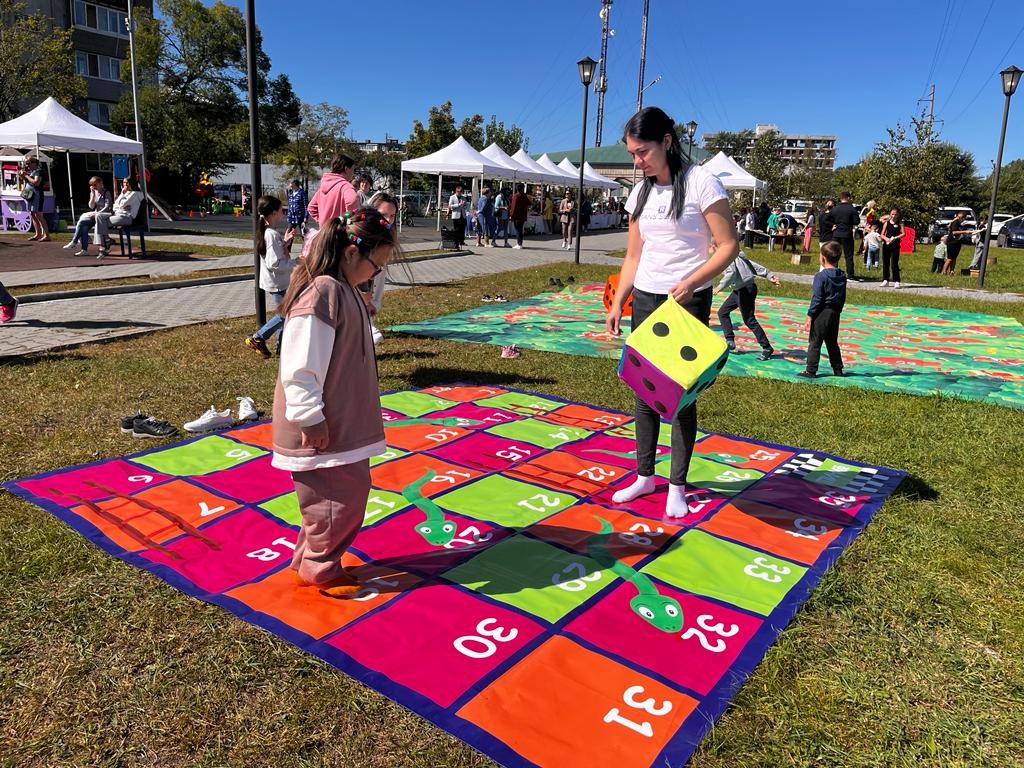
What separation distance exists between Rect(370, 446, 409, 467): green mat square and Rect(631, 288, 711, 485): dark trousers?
1561mm

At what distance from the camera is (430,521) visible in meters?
3.71

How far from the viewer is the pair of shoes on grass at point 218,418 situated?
5.00m

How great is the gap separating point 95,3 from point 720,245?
46.8 metres

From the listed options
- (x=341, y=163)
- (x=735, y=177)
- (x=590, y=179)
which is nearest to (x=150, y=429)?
(x=341, y=163)

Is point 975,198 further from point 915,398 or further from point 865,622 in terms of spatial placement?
point 865,622

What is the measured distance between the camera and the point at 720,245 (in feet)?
11.6

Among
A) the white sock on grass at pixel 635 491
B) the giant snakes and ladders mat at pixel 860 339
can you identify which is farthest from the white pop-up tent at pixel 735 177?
the white sock on grass at pixel 635 491

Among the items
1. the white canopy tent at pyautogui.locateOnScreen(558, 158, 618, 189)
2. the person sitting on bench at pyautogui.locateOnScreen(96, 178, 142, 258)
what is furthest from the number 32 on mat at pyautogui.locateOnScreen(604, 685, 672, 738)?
the white canopy tent at pyautogui.locateOnScreen(558, 158, 618, 189)

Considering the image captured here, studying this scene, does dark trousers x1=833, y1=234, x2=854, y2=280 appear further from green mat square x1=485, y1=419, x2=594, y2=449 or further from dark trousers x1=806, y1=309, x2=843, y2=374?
green mat square x1=485, y1=419, x2=594, y2=449

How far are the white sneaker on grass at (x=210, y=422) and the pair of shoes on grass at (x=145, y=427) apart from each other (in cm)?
12

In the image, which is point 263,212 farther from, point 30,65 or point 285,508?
point 30,65

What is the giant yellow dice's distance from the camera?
3.35m

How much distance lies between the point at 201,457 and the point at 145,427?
0.63 m

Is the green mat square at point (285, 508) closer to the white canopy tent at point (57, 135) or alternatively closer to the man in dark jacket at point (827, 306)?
the man in dark jacket at point (827, 306)
